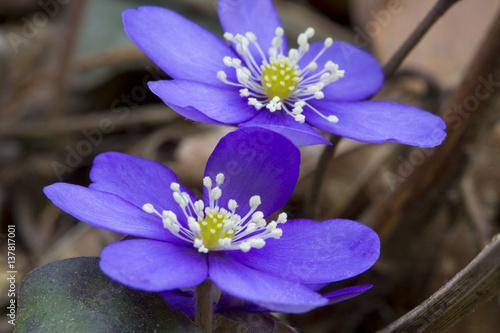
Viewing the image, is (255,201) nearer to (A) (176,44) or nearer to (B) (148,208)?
(B) (148,208)

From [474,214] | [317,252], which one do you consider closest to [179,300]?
[317,252]

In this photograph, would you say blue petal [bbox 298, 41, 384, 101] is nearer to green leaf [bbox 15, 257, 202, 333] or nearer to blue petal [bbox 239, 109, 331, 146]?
blue petal [bbox 239, 109, 331, 146]

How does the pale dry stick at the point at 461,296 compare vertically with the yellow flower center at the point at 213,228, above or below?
above

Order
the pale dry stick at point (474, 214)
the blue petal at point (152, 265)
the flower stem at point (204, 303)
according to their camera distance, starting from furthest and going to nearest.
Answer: the pale dry stick at point (474, 214) → the flower stem at point (204, 303) → the blue petal at point (152, 265)

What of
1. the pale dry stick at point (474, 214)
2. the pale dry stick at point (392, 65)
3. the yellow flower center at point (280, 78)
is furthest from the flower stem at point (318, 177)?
the pale dry stick at point (474, 214)

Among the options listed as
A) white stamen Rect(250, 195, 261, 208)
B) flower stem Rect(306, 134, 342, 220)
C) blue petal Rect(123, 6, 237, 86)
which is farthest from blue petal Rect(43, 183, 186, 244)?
flower stem Rect(306, 134, 342, 220)

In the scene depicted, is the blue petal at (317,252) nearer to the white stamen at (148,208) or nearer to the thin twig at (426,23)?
the white stamen at (148,208)
